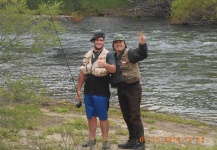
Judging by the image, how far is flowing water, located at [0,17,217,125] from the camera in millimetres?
13625

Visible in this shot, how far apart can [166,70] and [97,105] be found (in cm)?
1256

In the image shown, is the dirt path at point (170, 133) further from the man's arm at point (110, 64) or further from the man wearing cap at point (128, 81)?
the man's arm at point (110, 64)

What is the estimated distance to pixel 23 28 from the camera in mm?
7238

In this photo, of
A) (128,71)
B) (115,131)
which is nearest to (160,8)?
(115,131)

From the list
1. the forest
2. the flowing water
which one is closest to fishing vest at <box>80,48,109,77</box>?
the flowing water

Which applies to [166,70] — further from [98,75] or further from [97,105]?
[98,75]

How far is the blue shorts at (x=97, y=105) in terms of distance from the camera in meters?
7.09

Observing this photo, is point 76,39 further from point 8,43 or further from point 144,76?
point 8,43

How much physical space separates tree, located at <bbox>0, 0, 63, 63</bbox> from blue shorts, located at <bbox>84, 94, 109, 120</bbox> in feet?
3.65

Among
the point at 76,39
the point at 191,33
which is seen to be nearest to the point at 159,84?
the point at 76,39

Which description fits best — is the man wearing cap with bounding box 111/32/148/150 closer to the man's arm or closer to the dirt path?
the man's arm

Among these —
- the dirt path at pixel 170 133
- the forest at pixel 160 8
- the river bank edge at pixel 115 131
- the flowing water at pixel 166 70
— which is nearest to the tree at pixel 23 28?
the flowing water at pixel 166 70

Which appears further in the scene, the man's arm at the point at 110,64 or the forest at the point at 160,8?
the forest at the point at 160,8

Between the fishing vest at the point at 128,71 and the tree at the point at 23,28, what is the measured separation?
1187mm
